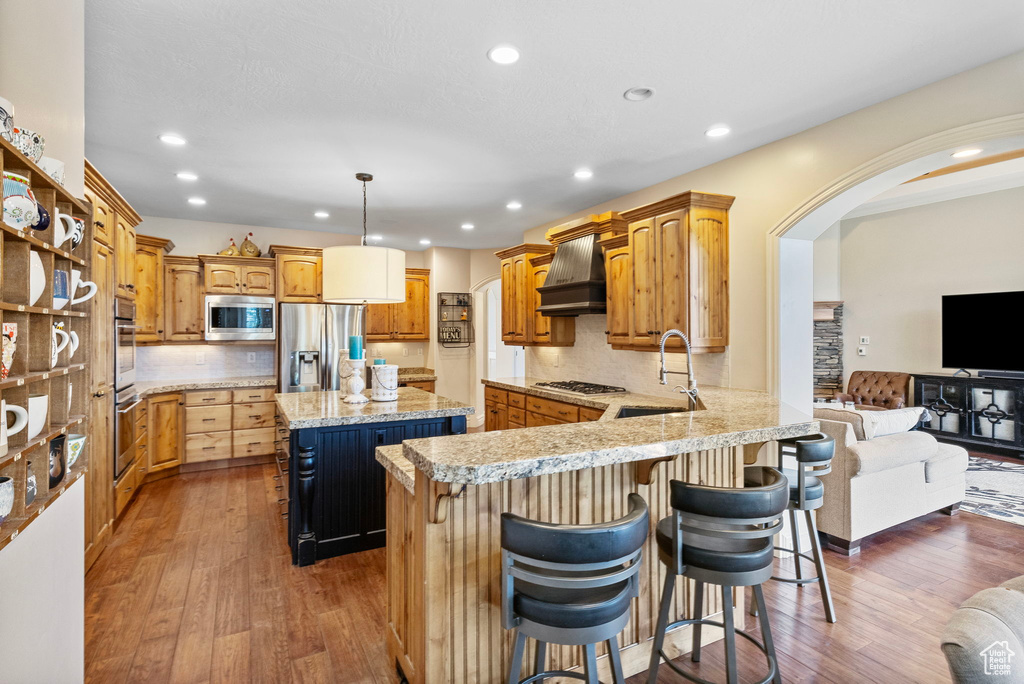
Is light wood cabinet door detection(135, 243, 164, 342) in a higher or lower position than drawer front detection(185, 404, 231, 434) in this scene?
higher

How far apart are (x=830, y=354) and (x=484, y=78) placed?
7014 millimetres


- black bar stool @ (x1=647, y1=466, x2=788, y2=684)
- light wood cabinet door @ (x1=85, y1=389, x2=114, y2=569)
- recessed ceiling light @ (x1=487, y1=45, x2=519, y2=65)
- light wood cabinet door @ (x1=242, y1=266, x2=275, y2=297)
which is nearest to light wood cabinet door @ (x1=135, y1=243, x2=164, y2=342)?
light wood cabinet door @ (x1=242, y1=266, x2=275, y2=297)

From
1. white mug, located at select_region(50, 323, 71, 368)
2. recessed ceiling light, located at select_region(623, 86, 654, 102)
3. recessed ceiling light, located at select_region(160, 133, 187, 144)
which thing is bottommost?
white mug, located at select_region(50, 323, 71, 368)

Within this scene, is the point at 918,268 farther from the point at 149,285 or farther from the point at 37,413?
the point at 149,285

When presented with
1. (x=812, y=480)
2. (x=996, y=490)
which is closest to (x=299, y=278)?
(x=812, y=480)

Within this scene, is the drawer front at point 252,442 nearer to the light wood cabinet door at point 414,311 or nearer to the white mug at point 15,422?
the light wood cabinet door at point 414,311

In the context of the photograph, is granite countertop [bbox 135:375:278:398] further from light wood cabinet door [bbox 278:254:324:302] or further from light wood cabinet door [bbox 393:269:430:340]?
light wood cabinet door [bbox 393:269:430:340]

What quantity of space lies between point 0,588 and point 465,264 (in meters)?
6.83

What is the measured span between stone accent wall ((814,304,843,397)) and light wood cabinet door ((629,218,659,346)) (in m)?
4.87

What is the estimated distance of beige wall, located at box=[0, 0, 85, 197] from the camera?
1.25m

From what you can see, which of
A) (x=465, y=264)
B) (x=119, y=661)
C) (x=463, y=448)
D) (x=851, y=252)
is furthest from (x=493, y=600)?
(x=851, y=252)

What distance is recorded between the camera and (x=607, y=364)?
503cm

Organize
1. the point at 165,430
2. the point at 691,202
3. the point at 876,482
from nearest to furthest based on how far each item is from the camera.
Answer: the point at 876,482
the point at 691,202
the point at 165,430

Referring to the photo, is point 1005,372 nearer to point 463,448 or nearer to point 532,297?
point 532,297
